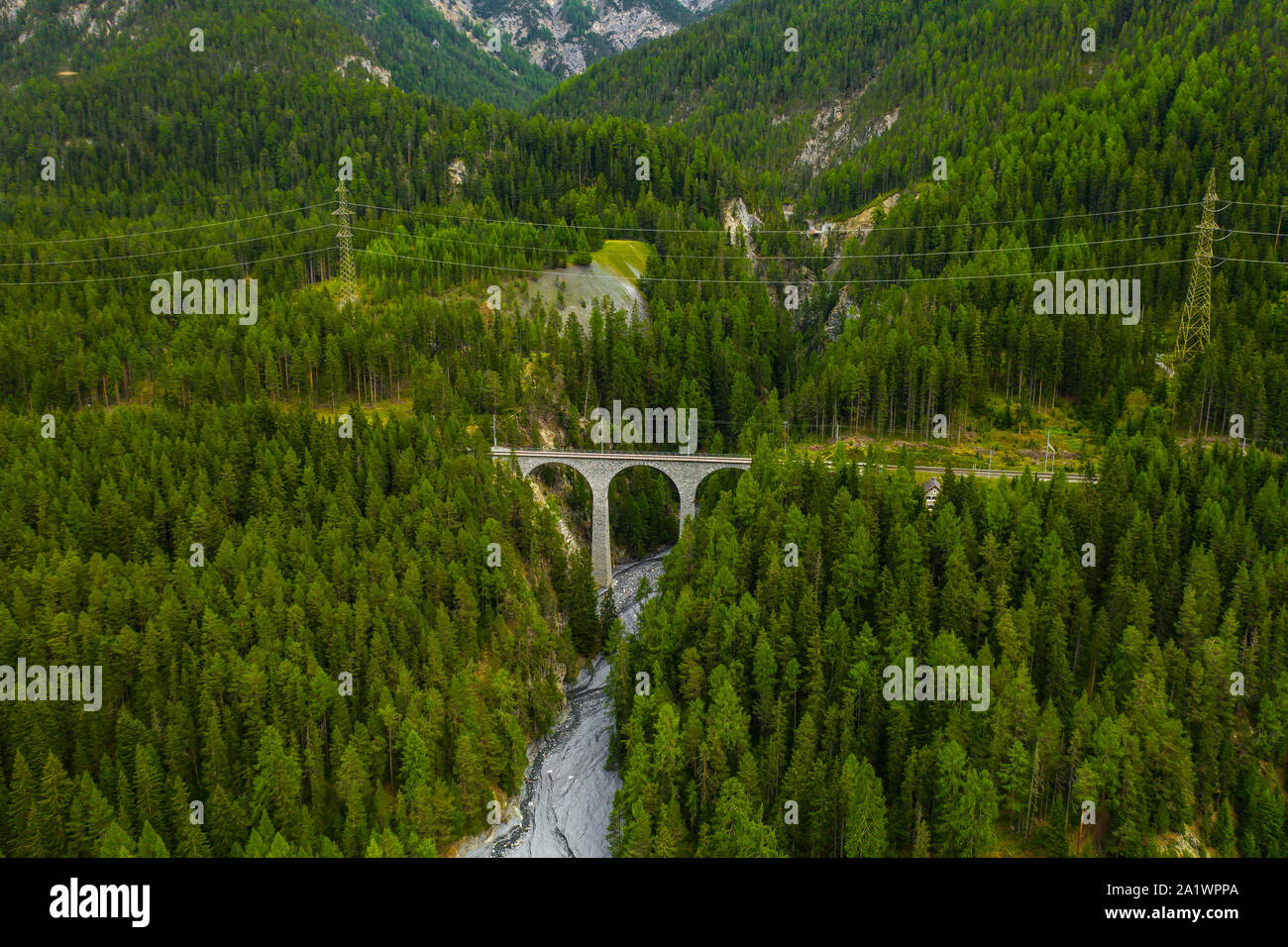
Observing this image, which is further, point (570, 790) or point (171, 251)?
point (171, 251)

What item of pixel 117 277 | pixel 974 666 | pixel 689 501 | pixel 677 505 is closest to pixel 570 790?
pixel 974 666

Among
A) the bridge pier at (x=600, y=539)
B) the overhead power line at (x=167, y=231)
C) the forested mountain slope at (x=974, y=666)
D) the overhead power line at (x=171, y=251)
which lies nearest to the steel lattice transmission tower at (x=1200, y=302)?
the forested mountain slope at (x=974, y=666)

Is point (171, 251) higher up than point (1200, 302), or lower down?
higher up

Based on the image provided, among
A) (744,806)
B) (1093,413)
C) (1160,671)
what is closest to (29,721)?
(744,806)

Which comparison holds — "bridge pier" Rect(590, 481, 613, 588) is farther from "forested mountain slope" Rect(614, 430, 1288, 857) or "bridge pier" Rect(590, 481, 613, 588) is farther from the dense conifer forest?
"forested mountain slope" Rect(614, 430, 1288, 857)

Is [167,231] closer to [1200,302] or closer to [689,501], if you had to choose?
[689,501]

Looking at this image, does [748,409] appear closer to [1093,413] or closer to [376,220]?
[1093,413]

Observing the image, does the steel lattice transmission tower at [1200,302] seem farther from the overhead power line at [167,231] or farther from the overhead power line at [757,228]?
the overhead power line at [167,231]

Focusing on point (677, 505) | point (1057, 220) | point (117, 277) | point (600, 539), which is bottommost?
point (600, 539)
